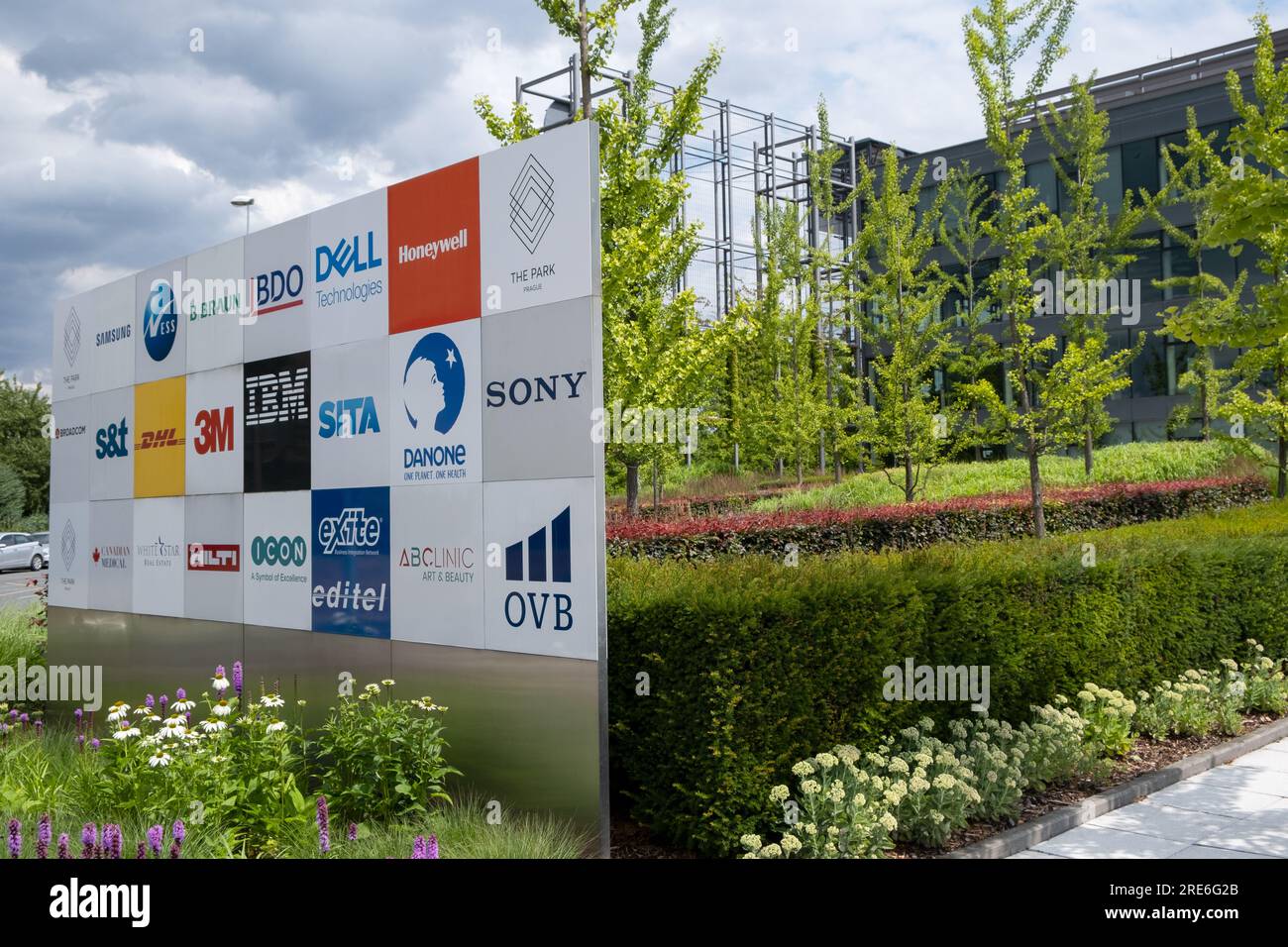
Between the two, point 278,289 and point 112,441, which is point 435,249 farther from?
point 112,441

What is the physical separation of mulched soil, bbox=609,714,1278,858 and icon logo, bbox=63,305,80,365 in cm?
A: 813

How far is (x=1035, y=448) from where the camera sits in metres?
14.8

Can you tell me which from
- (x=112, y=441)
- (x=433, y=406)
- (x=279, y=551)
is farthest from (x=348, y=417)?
(x=112, y=441)

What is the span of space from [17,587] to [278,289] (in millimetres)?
27757

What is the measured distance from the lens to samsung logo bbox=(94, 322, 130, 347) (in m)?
10.5

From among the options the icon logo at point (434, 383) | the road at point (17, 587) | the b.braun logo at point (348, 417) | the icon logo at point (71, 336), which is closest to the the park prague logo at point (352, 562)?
the b.braun logo at point (348, 417)

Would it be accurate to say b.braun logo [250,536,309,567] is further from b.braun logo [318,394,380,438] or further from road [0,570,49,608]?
road [0,570,49,608]

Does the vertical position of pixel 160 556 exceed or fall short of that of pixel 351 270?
it falls short

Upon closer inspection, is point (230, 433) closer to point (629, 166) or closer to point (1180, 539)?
point (629, 166)

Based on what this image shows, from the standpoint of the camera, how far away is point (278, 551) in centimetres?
833

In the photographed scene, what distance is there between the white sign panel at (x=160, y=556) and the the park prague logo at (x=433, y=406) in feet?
11.0
